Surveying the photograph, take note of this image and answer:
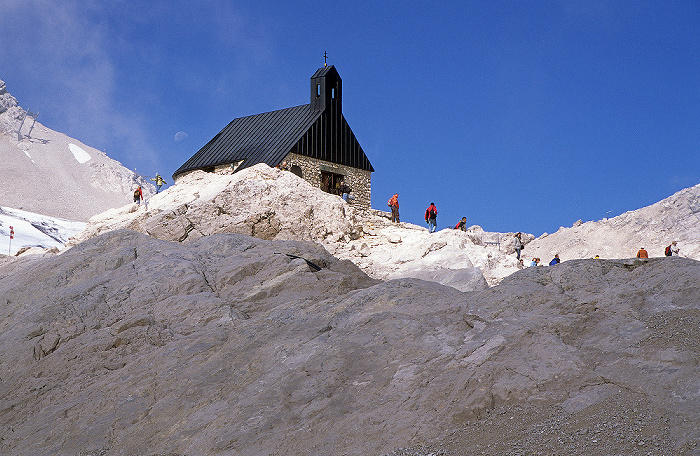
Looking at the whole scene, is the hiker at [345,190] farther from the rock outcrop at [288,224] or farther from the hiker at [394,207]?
the rock outcrop at [288,224]

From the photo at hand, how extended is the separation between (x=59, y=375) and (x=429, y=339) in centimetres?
524

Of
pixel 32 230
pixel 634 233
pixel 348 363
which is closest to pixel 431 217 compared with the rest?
pixel 348 363

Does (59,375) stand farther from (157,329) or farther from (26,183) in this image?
(26,183)

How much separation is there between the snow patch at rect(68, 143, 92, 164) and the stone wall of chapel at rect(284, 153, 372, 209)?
242 feet

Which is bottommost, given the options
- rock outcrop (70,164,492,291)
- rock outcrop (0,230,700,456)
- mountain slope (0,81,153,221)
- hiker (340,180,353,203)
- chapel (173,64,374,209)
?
rock outcrop (0,230,700,456)

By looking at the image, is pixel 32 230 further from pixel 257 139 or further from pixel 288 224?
pixel 288 224

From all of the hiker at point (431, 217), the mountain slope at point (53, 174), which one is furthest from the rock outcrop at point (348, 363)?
the mountain slope at point (53, 174)

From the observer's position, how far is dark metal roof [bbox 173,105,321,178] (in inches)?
1267

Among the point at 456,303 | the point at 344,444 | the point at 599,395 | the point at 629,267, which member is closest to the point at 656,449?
the point at 599,395

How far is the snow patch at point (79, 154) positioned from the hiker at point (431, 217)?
83.9 metres

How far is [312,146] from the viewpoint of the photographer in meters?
32.5

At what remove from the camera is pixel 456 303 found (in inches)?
309

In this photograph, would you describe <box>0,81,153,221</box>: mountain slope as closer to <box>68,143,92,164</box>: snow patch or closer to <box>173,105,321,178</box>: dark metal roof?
<box>68,143,92,164</box>: snow patch

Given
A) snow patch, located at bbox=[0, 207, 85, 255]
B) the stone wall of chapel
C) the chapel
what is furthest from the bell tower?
snow patch, located at bbox=[0, 207, 85, 255]
